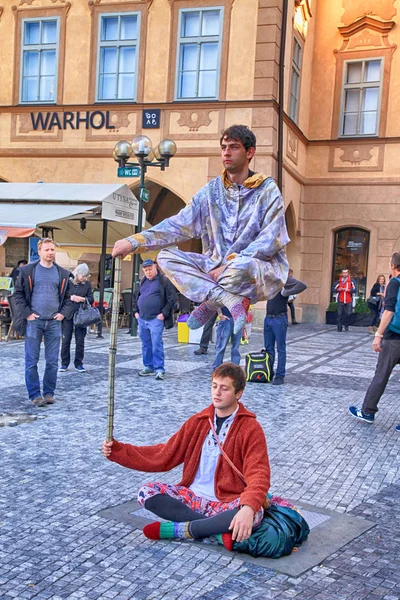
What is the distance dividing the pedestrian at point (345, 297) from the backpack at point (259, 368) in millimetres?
9538

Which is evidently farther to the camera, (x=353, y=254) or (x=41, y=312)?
(x=353, y=254)

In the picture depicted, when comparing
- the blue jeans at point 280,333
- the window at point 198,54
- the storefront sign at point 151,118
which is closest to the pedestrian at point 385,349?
the blue jeans at point 280,333

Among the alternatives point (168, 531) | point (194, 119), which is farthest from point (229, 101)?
point (168, 531)

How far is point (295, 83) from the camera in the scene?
20.7 meters

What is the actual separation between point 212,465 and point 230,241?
1776 mm

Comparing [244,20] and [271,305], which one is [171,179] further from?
[271,305]

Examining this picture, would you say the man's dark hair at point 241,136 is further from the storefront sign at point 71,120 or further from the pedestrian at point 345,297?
the storefront sign at point 71,120

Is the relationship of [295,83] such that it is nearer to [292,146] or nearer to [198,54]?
[292,146]

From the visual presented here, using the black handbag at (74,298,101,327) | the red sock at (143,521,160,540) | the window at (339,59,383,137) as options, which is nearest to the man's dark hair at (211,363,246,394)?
the red sock at (143,521,160,540)

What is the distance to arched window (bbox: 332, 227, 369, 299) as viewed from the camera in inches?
861

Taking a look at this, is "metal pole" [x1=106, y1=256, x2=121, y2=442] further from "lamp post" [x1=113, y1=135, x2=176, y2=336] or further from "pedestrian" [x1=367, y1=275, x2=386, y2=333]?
"pedestrian" [x1=367, y1=275, x2=386, y2=333]

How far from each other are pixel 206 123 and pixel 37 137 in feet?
16.2

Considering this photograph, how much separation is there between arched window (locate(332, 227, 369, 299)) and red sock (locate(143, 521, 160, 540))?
1841cm

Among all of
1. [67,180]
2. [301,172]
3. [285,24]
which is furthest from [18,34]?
[301,172]
